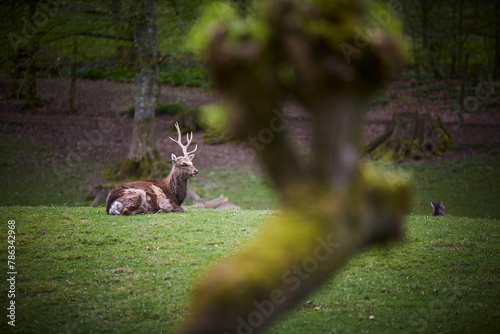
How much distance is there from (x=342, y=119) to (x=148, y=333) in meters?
4.17

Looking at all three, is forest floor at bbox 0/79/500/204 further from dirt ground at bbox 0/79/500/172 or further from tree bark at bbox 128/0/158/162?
tree bark at bbox 128/0/158/162

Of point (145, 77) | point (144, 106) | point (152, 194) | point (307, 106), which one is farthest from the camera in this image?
point (144, 106)

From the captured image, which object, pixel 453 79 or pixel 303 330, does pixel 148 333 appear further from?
pixel 453 79

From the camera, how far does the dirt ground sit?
872 inches

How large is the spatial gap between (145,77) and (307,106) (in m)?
16.2

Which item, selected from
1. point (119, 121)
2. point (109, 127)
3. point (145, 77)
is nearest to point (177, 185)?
point (145, 77)

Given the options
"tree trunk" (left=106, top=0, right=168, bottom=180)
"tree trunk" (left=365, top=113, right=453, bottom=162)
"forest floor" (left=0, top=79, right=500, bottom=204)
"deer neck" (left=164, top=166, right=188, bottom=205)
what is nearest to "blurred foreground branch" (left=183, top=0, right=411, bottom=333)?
"deer neck" (left=164, top=166, right=188, bottom=205)

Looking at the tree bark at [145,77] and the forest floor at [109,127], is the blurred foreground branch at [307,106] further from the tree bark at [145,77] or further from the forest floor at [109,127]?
the tree bark at [145,77]

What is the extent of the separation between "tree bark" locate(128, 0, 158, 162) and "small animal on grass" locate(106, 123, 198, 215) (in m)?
6.72

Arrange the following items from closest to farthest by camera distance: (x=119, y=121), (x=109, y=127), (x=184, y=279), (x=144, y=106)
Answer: (x=184, y=279) < (x=144, y=106) < (x=109, y=127) < (x=119, y=121)

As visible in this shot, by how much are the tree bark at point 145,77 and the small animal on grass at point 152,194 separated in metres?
6.72

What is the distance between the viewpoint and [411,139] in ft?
69.4

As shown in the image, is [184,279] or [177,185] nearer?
[184,279]

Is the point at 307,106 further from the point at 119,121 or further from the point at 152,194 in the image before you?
the point at 119,121
